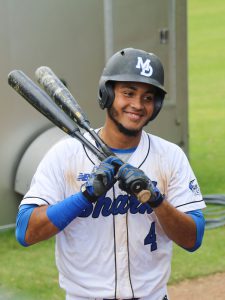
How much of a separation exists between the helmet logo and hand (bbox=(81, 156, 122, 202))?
16.1 inches

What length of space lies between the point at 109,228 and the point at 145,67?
2.17ft

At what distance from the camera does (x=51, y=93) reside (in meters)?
3.32

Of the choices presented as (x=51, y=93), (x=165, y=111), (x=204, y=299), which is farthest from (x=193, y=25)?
(x=51, y=93)

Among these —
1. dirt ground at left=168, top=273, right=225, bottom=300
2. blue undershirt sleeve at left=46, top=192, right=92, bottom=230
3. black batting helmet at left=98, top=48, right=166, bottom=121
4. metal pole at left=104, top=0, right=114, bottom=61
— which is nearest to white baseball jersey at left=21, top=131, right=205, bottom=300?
blue undershirt sleeve at left=46, top=192, right=92, bottom=230

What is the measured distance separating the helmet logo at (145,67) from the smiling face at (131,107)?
0.04 m

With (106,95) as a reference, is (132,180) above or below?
below

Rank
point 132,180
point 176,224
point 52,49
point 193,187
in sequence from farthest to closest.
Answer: point 52,49 → point 193,187 → point 176,224 → point 132,180

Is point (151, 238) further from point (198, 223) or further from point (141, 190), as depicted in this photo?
point (141, 190)

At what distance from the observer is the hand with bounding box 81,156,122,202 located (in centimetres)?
280

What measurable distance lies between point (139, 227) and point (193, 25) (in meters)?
23.6

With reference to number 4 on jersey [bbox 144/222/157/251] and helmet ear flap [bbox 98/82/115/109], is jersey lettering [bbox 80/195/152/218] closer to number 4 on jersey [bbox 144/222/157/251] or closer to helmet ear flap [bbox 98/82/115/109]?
number 4 on jersey [bbox 144/222/157/251]

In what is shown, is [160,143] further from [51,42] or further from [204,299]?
[51,42]

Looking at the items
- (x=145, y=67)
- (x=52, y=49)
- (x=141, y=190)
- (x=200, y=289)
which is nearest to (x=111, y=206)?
(x=141, y=190)

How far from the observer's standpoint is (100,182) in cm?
280
